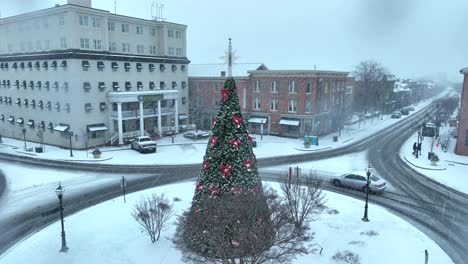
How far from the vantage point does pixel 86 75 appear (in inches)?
1591

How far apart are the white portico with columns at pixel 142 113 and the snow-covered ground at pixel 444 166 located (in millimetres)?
31040

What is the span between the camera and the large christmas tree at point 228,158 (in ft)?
44.5

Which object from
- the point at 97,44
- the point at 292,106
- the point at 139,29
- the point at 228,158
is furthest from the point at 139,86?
the point at 228,158

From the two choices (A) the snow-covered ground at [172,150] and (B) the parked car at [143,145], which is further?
(B) the parked car at [143,145]

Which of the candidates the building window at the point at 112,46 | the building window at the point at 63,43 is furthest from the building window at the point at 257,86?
the building window at the point at 63,43

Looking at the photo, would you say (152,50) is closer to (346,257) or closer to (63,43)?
(63,43)

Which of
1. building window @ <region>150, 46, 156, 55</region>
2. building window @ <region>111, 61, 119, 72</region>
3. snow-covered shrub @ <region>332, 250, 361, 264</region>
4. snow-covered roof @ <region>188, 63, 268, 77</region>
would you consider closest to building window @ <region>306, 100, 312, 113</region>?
snow-covered roof @ <region>188, 63, 268, 77</region>

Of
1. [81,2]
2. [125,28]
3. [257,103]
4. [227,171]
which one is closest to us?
[227,171]

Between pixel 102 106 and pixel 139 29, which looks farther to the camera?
pixel 139 29

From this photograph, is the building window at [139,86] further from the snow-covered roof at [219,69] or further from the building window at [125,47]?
the snow-covered roof at [219,69]

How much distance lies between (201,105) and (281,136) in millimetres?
14640

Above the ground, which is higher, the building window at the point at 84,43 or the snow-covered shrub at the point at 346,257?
the building window at the point at 84,43

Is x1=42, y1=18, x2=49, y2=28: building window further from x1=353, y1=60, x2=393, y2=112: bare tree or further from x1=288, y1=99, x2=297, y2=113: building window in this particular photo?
x1=353, y1=60, x2=393, y2=112: bare tree

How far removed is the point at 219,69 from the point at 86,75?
2329cm
